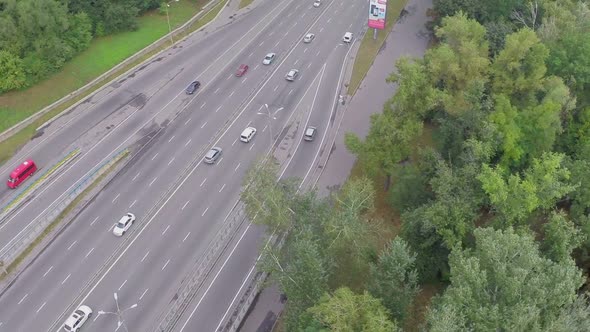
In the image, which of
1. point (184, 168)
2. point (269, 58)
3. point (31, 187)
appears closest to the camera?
point (31, 187)

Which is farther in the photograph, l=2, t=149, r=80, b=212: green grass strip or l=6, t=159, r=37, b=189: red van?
l=6, t=159, r=37, b=189: red van

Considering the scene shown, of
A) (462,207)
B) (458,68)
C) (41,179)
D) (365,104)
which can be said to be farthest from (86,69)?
(462,207)

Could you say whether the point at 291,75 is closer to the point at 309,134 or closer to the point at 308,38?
the point at 308,38

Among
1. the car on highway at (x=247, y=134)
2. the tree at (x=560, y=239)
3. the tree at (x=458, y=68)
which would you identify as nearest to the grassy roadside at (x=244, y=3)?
the car on highway at (x=247, y=134)

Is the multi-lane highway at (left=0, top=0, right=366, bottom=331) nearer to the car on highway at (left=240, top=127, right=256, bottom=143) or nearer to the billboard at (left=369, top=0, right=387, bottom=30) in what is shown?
the car on highway at (left=240, top=127, right=256, bottom=143)

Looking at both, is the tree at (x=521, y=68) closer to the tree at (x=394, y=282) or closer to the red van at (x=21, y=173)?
the tree at (x=394, y=282)

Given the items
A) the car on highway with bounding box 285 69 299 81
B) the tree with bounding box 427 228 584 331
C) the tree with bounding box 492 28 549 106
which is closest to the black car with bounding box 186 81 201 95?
the car on highway with bounding box 285 69 299 81
